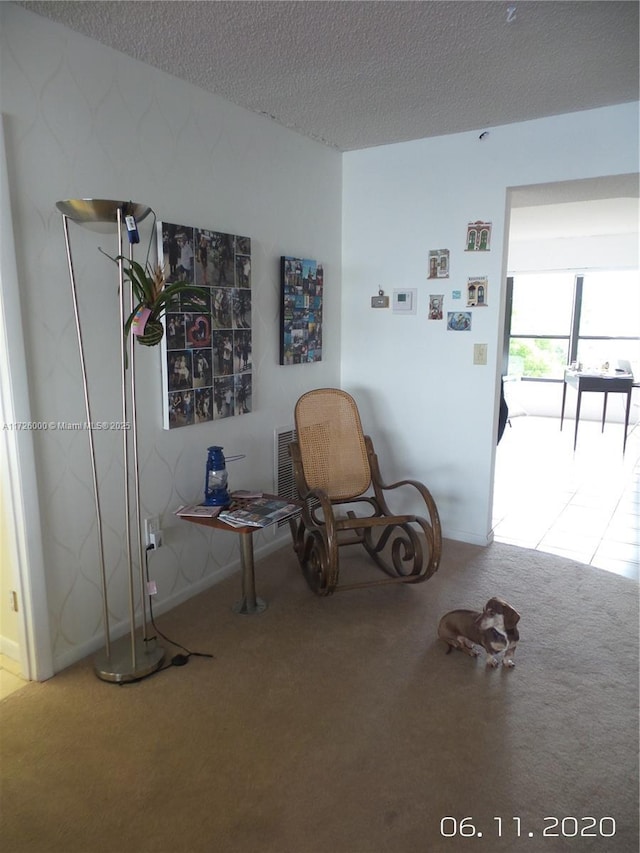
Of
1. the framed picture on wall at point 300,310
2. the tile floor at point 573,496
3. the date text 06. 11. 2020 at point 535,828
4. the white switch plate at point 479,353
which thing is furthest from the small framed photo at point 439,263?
the date text 06. 11. 2020 at point 535,828

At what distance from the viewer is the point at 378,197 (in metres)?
3.78

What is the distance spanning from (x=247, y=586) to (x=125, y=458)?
3.04 ft

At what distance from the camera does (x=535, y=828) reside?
1680mm

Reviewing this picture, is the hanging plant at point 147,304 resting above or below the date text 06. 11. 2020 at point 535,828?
above

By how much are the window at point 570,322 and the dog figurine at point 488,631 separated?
226 inches

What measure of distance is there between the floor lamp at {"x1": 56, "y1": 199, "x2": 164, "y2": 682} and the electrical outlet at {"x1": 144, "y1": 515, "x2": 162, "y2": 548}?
5 cm

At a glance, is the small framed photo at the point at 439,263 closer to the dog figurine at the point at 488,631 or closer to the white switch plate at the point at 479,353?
the white switch plate at the point at 479,353

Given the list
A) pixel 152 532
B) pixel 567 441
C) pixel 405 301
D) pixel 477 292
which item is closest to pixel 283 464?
pixel 152 532

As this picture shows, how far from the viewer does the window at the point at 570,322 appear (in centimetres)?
752

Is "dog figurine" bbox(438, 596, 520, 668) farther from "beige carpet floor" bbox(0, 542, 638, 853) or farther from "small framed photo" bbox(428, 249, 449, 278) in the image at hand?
"small framed photo" bbox(428, 249, 449, 278)

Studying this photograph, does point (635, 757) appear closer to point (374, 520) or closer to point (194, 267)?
point (374, 520)

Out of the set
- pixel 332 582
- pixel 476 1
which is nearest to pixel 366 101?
pixel 476 1

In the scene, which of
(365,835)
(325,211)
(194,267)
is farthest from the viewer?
(325,211)

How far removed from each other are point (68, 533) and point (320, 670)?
1.15 m
